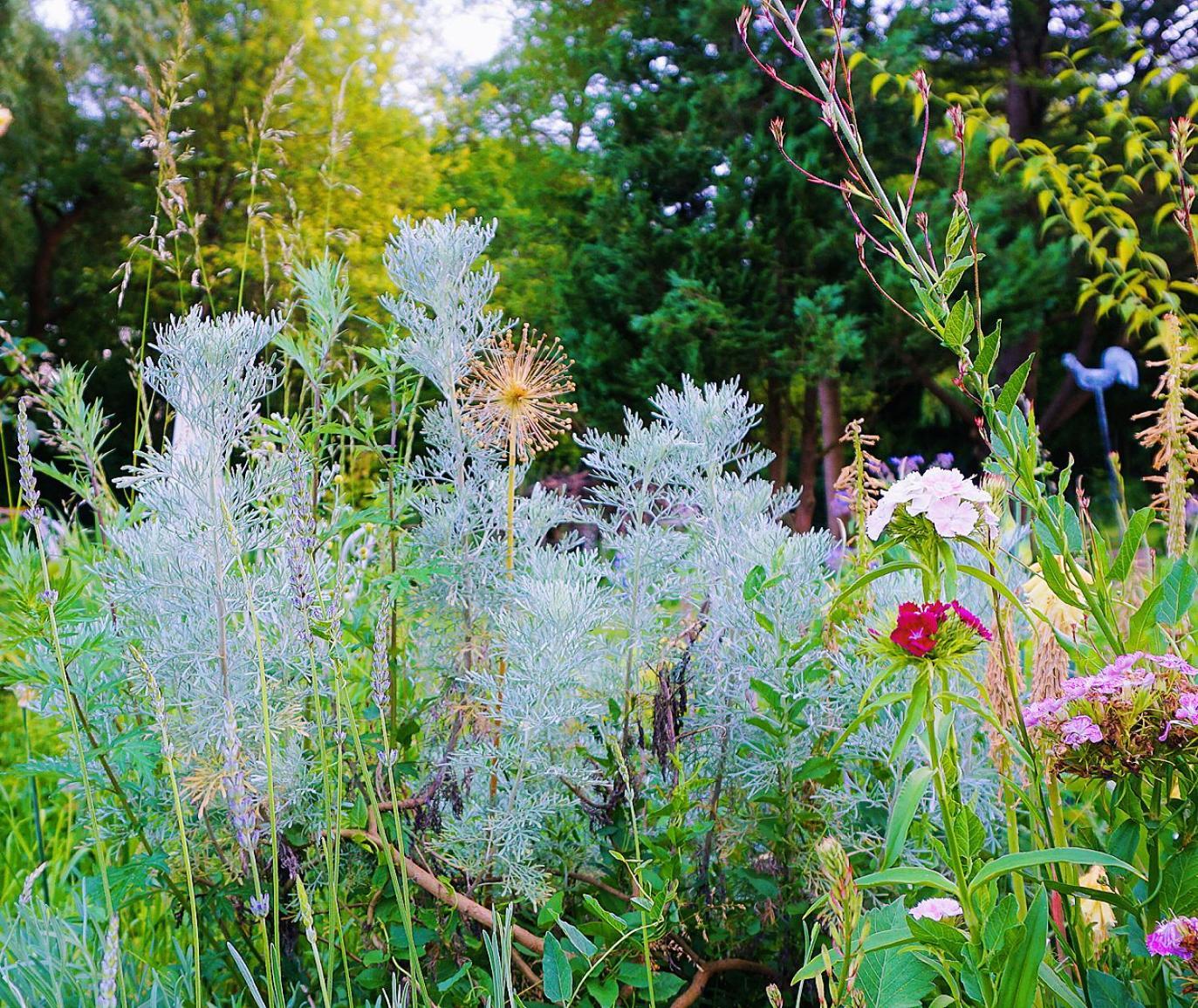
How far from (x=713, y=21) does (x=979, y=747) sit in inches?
458

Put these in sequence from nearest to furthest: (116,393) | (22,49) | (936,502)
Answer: (936,502) < (22,49) < (116,393)

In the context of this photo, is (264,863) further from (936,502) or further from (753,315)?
(753,315)

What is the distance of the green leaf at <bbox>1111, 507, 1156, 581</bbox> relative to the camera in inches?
45.1

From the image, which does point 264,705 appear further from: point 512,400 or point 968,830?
point 512,400

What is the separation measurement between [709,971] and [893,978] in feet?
1.74

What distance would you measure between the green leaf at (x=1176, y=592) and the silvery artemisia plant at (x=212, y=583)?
107 centimetres

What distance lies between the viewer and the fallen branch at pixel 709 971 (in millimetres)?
1495

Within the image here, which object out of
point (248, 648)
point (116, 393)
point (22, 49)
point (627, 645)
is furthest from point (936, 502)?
point (116, 393)

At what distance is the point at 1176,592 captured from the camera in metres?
1.21

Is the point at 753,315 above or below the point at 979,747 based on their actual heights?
above

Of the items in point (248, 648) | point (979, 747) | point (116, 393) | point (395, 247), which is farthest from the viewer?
point (116, 393)

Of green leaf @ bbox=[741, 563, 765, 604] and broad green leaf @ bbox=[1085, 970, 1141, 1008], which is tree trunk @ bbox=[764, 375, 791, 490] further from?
broad green leaf @ bbox=[1085, 970, 1141, 1008]

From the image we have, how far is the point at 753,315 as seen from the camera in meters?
A: 11.5

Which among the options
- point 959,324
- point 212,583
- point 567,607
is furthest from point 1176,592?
point 212,583
